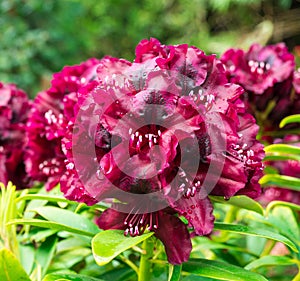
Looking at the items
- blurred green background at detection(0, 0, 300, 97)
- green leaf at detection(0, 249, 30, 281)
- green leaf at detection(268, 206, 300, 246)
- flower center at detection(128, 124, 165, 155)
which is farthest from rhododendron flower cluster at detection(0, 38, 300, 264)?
blurred green background at detection(0, 0, 300, 97)

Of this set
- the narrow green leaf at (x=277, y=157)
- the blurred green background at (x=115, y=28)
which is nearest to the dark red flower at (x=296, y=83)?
the narrow green leaf at (x=277, y=157)

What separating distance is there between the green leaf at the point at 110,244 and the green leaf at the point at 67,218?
0.12 meters

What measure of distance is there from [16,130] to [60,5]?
4364mm

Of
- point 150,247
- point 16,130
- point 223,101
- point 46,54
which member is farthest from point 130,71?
point 46,54

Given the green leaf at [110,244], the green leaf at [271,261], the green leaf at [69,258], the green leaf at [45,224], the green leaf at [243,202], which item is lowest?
the green leaf at [69,258]

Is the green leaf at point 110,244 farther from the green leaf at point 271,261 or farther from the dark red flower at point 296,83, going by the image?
the dark red flower at point 296,83

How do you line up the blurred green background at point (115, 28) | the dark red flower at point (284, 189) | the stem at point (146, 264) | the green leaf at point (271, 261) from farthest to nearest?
the blurred green background at point (115, 28)
the dark red flower at point (284, 189)
the green leaf at point (271, 261)
the stem at point (146, 264)

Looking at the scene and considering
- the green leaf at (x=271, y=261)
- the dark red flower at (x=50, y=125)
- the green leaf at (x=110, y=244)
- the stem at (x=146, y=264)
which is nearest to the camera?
the green leaf at (x=110, y=244)

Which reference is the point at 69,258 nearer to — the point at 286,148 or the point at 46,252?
the point at 46,252

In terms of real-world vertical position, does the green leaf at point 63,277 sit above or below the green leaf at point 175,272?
below

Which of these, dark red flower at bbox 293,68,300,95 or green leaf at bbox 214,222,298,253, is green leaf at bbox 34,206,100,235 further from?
dark red flower at bbox 293,68,300,95

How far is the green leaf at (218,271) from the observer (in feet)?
2.33

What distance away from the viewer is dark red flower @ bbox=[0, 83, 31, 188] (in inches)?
41.7

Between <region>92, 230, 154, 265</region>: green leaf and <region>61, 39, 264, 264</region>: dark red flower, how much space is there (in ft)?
0.07
